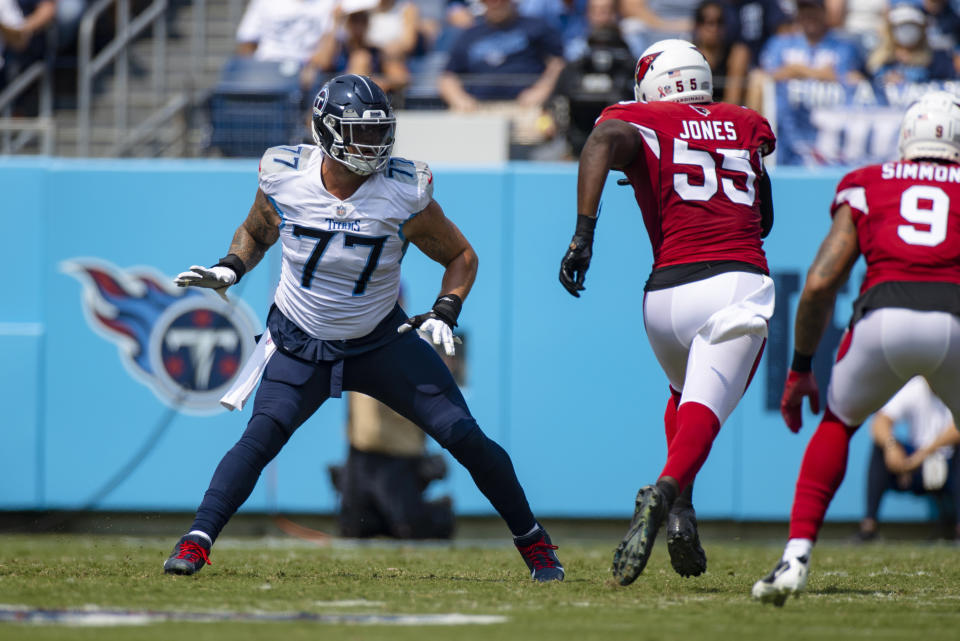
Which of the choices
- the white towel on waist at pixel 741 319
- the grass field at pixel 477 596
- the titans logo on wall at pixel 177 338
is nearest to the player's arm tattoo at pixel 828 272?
the white towel on waist at pixel 741 319

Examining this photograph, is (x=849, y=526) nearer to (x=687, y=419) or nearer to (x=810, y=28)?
(x=810, y=28)

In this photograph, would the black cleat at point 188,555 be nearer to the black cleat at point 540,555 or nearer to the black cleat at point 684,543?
the black cleat at point 540,555

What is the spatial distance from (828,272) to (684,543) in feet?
4.47

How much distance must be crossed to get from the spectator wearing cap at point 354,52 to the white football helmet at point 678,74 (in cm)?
498

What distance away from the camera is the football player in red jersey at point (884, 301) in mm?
4430

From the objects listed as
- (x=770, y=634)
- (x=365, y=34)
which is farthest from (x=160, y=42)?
(x=770, y=634)

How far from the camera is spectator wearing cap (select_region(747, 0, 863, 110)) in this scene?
1062 cm

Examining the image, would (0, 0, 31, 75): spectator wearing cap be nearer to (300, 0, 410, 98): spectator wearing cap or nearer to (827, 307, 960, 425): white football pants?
(300, 0, 410, 98): spectator wearing cap

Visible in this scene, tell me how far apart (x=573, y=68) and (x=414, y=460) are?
327 centimetres

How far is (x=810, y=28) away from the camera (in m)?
10.8

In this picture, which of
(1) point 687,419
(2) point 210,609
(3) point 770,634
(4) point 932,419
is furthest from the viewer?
(4) point 932,419

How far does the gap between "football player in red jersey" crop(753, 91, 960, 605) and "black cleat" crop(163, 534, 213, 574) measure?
2.18 m

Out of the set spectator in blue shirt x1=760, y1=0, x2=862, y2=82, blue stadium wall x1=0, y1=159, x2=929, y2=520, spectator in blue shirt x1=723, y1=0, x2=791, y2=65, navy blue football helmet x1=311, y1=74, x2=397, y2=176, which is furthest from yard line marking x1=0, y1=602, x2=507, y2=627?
spectator in blue shirt x1=723, y1=0, x2=791, y2=65

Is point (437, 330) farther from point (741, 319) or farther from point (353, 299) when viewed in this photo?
point (741, 319)
